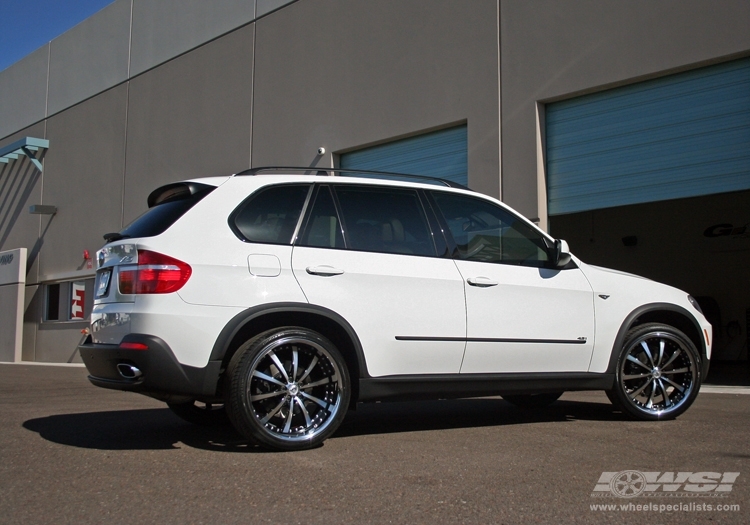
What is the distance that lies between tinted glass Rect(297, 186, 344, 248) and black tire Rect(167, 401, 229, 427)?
5.22ft

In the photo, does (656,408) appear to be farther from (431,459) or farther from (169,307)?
(169,307)

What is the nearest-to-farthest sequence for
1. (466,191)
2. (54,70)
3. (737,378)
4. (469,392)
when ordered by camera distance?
(469,392) < (466,191) < (737,378) < (54,70)

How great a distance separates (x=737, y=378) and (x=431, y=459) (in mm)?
11102

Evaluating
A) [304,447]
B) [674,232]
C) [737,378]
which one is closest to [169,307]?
[304,447]

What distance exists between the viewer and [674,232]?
2100cm

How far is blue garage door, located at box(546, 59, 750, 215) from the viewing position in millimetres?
10227

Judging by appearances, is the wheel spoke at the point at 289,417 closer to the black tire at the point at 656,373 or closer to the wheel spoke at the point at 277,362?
the wheel spoke at the point at 277,362

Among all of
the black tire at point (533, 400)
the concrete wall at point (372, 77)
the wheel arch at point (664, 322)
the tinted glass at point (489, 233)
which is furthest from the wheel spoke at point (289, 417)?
the concrete wall at point (372, 77)

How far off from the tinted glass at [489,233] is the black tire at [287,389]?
1.33 m

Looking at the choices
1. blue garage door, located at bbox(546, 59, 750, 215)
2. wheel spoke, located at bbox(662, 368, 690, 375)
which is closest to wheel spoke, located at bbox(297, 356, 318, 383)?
wheel spoke, located at bbox(662, 368, 690, 375)

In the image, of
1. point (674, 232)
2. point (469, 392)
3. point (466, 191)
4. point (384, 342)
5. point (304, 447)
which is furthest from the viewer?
point (674, 232)

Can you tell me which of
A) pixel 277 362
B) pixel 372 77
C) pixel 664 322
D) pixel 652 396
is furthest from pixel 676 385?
pixel 372 77

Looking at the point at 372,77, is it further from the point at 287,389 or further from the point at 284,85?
the point at 287,389

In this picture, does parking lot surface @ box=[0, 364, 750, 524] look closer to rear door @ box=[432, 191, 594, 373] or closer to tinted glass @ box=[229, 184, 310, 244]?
rear door @ box=[432, 191, 594, 373]
